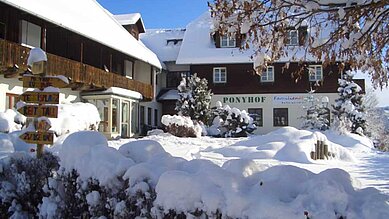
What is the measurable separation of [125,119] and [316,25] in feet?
64.3

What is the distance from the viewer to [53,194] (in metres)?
5.25

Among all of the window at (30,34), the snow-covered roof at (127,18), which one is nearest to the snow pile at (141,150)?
the window at (30,34)

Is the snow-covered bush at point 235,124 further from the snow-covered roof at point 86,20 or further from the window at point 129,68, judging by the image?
the window at point 129,68

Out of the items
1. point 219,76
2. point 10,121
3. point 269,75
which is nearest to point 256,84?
point 269,75

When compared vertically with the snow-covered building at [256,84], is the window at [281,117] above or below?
below

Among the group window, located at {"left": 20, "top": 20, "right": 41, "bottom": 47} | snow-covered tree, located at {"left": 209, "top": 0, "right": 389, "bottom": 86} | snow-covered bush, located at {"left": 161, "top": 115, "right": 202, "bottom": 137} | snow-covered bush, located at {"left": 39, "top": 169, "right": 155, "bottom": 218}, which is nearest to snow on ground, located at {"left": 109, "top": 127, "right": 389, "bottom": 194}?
snow-covered tree, located at {"left": 209, "top": 0, "right": 389, "bottom": 86}

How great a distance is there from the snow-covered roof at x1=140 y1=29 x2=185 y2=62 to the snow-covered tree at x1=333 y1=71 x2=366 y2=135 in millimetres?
13490

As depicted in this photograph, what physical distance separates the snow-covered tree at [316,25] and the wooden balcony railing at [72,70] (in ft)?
37.0

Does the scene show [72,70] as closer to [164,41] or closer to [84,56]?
[84,56]

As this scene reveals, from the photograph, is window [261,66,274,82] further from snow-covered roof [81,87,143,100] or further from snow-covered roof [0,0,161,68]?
snow-covered roof [81,87,143,100]

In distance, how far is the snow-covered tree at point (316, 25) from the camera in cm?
520

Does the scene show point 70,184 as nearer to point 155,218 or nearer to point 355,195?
point 155,218

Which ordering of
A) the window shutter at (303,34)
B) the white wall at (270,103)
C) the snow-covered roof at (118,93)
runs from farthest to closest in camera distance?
the white wall at (270,103) < the snow-covered roof at (118,93) < the window shutter at (303,34)

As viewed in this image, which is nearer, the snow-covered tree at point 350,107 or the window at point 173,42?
the snow-covered tree at point 350,107
